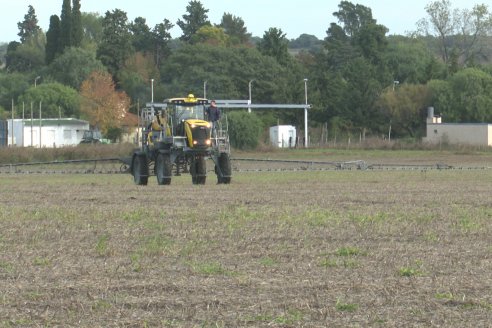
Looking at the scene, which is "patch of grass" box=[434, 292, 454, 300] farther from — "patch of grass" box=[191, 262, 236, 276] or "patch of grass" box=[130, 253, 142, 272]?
"patch of grass" box=[130, 253, 142, 272]

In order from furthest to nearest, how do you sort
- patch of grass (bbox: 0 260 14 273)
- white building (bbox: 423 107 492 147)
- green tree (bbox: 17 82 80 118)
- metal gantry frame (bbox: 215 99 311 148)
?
green tree (bbox: 17 82 80 118) < white building (bbox: 423 107 492 147) < metal gantry frame (bbox: 215 99 311 148) < patch of grass (bbox: 0 260 14 273)

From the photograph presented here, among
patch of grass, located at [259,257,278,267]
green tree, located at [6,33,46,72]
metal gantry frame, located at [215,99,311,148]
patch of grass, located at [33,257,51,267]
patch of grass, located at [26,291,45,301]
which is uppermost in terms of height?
green tree, located at [6,33,46,72]

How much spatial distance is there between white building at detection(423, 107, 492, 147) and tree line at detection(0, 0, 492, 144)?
6688 millimetres

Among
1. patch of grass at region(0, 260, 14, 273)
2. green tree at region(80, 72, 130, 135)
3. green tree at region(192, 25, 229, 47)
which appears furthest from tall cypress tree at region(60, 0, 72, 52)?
patch of grass at region(0, 260, 14, 273)

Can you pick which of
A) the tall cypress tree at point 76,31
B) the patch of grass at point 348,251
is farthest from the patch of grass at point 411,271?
the tall cypress tree at point 76,31

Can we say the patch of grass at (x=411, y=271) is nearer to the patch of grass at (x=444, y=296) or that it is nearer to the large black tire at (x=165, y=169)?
the patch of grass at (x=444, y=296)

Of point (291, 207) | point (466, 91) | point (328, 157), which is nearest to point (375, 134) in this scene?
point (466, 91)

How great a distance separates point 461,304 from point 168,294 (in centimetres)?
280

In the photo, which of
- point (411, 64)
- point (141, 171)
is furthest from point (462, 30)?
point (141, 171)

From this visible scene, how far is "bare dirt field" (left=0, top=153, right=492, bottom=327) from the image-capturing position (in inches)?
400

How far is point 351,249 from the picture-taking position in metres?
14.3

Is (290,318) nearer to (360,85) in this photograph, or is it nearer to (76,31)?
(360,85)

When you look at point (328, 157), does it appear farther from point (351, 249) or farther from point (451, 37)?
point (451, 37)

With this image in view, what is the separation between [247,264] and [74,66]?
344 feet
